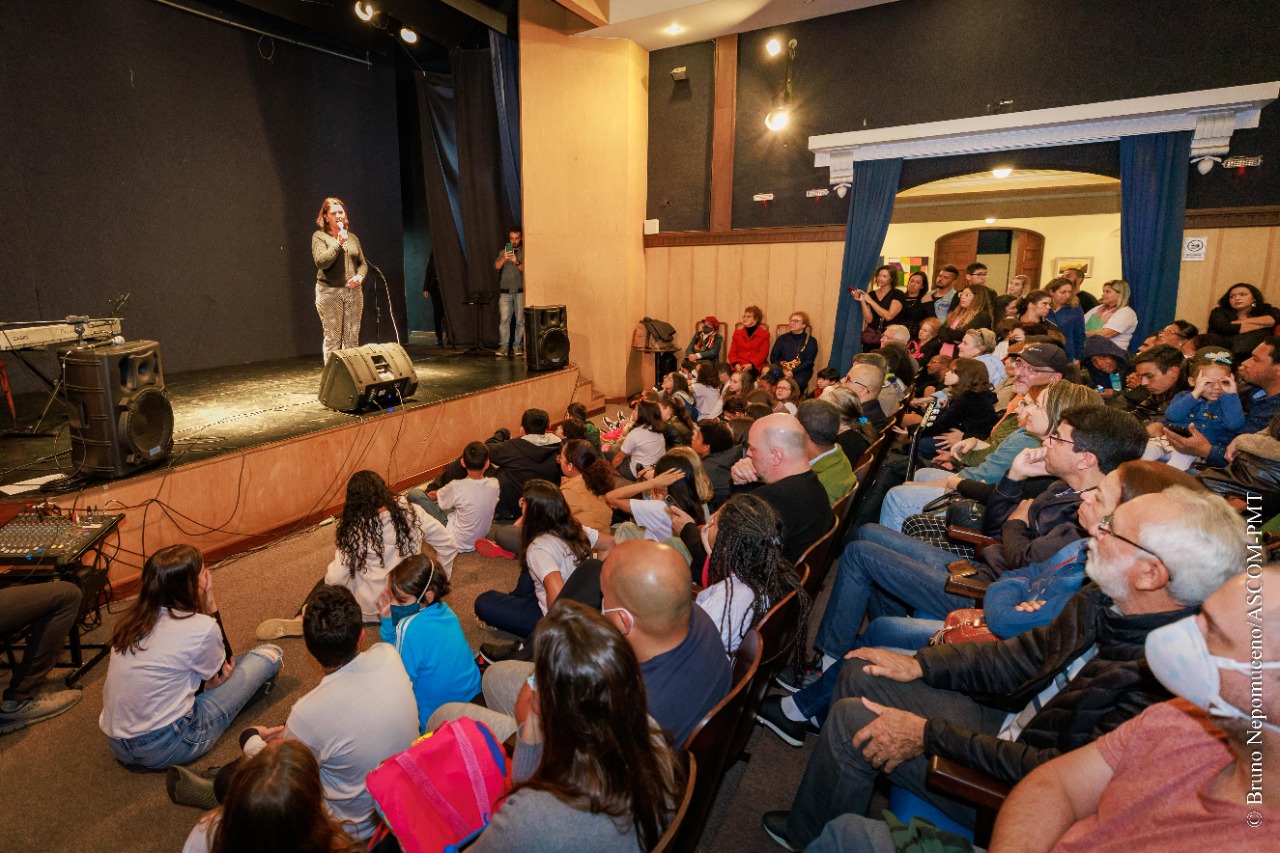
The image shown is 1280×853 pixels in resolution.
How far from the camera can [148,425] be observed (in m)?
3.58

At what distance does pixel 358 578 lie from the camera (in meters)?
2.92

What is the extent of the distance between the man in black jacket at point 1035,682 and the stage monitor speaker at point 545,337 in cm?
550

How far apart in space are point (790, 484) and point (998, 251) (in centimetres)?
949

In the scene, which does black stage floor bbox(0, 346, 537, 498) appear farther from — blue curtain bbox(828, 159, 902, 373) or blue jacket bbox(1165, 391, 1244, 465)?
blue jacket bbox(1165, 391, 1244, 465)

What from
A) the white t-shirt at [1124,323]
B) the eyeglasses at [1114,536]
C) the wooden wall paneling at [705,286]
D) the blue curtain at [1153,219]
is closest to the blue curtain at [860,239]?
the wooden wall paneling at [705,286]

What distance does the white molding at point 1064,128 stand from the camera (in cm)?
519

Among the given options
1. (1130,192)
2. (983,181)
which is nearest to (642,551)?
(1130,192)

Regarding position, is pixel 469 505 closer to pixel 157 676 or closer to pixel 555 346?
pixel 157 676

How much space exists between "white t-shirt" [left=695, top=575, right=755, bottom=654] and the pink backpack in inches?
31.8

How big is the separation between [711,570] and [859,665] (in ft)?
1.72

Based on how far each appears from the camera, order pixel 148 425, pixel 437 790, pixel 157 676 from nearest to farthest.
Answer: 1. pixel 437 790
2. pixel 157 676
3. pixel 148 425

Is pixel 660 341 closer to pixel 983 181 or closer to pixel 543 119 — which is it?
pixel 543 119

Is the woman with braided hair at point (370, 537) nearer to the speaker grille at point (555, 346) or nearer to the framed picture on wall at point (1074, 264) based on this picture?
the speaker grille at point (555, 346)

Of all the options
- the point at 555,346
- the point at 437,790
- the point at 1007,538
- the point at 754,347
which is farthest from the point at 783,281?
the point at 437,790
